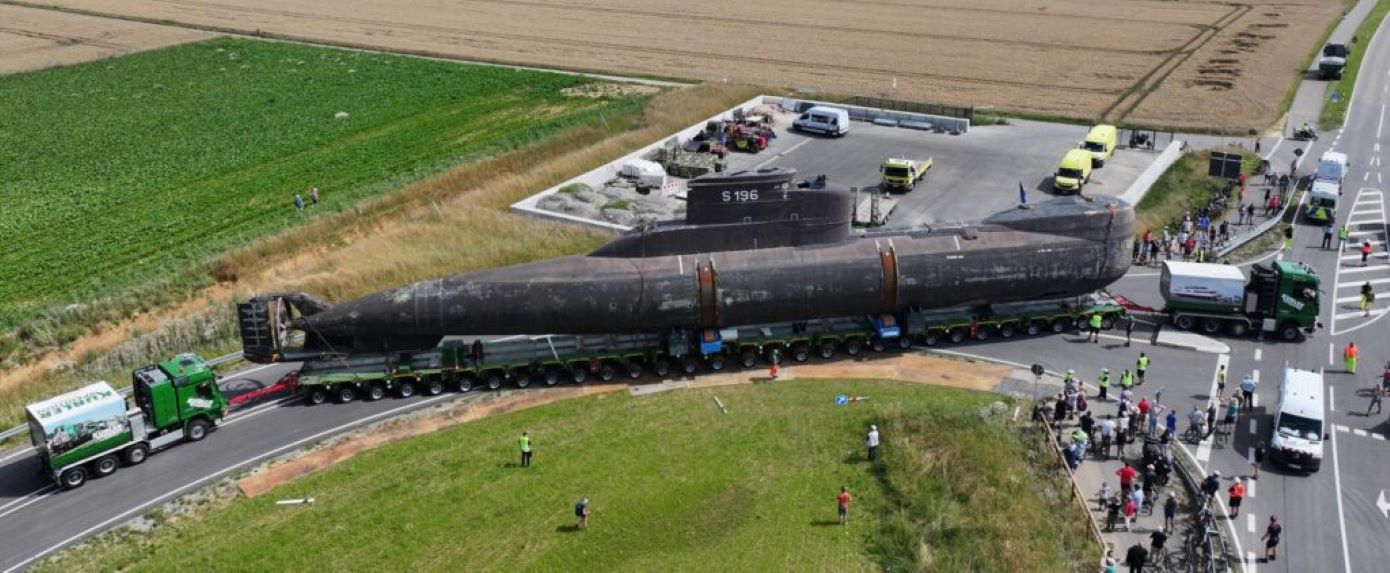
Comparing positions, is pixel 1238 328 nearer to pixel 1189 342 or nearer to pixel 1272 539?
pixel 1189 342

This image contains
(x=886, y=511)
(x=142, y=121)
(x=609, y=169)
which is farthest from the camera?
(x=142, y=121)

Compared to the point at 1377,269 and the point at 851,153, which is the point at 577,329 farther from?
the point at 1377,269

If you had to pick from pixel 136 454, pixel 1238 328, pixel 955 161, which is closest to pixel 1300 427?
pixel 1238 328

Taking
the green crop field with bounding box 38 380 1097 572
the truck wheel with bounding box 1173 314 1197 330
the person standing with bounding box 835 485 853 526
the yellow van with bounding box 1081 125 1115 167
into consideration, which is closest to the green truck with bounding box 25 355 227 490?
the green crop field with bounding box 38 380 1097 572

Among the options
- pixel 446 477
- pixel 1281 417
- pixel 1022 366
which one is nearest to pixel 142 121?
pixel 446 477

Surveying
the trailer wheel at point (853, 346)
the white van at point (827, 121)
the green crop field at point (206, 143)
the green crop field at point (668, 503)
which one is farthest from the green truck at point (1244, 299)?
the green crop field at point (206, 143)
